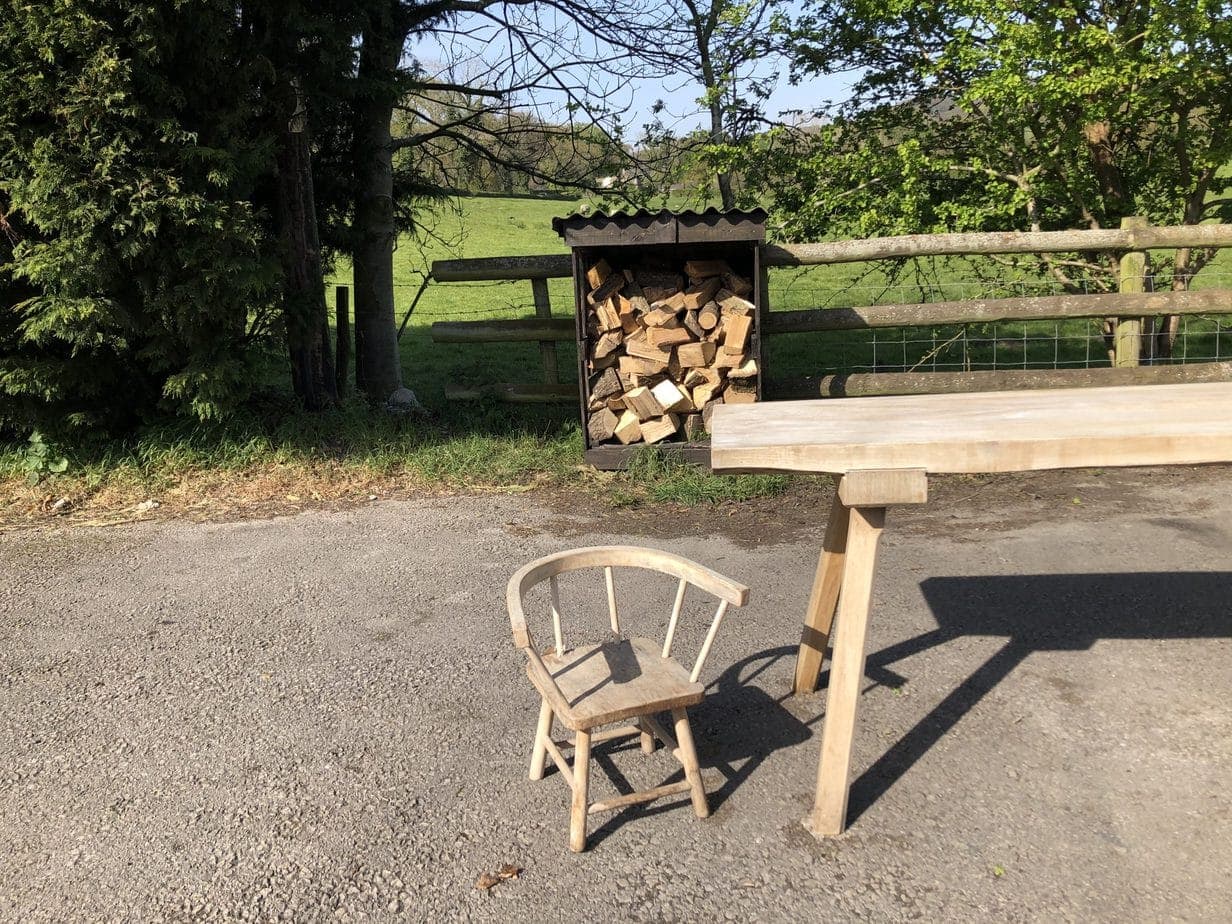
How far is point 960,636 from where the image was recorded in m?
4.22

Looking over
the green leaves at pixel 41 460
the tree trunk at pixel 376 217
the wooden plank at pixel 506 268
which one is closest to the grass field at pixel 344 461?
the green leaves at pixel 41 460

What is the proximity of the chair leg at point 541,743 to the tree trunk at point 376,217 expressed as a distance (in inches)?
227

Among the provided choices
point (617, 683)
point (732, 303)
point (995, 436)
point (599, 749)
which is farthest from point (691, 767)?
point (732, 303)

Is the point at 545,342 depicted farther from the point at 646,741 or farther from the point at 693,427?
the point at 646,741

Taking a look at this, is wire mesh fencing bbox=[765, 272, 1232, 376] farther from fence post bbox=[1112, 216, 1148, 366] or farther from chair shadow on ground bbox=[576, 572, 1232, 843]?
chair shadow on ground bbox=[576, 572, 1232, 843]

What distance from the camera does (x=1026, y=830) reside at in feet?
9.46

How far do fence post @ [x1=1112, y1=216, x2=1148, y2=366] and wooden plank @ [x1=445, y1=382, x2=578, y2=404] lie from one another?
418 cm

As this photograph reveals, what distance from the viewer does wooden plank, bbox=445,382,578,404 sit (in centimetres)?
775

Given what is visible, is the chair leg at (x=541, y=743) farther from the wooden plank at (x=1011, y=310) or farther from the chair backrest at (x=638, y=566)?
the wooden plank at (x=1011, y=310)

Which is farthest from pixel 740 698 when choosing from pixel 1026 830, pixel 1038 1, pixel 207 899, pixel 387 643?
pixel 1038 1

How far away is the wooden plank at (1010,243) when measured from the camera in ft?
24.2

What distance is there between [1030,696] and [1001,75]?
5.57 meters

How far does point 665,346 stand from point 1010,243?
9.00 ft

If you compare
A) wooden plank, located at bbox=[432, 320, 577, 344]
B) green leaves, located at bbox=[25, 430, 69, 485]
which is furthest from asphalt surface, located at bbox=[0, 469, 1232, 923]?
wooden plank, located at bbox=[432, 320, 577, 344]
